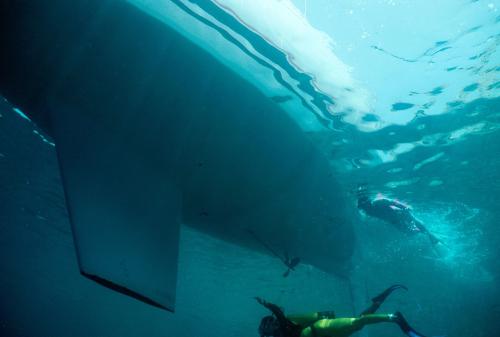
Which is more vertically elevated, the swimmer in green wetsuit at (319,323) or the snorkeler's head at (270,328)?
the swimmer in green wetsuit at (319,323)

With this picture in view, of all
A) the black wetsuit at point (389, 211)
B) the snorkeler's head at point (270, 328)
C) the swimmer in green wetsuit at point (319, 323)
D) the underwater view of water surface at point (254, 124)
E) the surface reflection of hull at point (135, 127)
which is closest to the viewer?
the surface reflection of hull at point (135, 127)

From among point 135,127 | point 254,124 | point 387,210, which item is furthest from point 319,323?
point 387,210

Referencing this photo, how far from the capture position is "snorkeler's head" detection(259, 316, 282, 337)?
5.32m

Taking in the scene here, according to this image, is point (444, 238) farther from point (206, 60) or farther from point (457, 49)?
point (206, 60)

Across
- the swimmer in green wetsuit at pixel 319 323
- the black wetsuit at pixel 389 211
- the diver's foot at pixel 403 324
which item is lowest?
the swimmer in green wetsuit at pixel 319 323

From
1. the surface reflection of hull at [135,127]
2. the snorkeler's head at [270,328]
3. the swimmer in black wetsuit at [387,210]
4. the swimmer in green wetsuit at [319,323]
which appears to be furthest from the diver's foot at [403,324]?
the swimmer in black wetsuit at [387,210]

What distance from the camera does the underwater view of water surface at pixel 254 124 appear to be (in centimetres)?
409

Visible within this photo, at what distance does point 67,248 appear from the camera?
27938 mm

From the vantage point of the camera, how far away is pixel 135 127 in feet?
16.6

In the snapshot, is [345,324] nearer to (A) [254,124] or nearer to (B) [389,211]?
(A) [254,124]

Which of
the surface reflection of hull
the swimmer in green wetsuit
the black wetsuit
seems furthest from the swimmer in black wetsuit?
the surface reflection of hull

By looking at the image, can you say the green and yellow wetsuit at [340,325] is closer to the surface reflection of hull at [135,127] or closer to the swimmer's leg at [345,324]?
the swimmer's leg at [345,324]

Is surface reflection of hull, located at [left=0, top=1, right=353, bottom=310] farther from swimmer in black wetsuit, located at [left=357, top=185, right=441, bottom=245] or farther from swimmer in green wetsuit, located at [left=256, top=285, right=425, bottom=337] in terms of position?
swimmer in black wetsuit, located at [left=357, top=185, right=441, bottom=245]

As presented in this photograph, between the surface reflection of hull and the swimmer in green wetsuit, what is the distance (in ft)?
6.64
